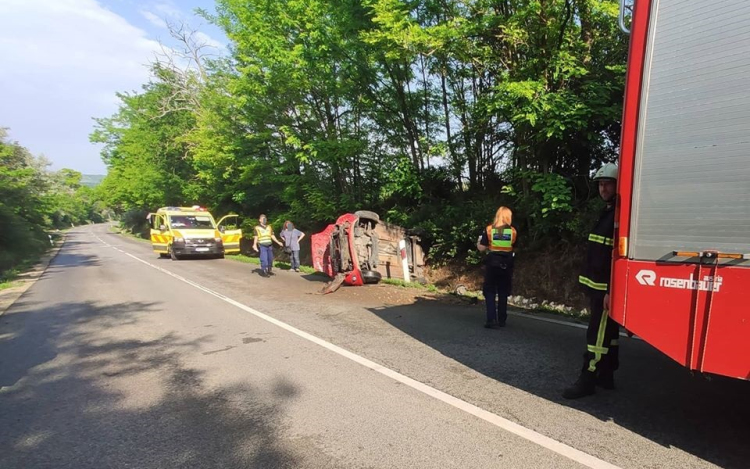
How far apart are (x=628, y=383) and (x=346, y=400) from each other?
8.40 feet

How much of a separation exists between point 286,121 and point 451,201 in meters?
7.62

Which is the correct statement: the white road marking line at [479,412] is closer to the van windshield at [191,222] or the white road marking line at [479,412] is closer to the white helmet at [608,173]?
the white helmet at [608,173]

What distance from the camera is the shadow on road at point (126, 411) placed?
3.03 meters

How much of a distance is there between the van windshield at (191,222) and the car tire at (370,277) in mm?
12440

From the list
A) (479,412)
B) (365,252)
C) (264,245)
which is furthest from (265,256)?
(479,412)

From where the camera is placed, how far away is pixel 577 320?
256 inches

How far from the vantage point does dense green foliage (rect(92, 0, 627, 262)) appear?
826cm

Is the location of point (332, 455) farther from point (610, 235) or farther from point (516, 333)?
point (516, 333)

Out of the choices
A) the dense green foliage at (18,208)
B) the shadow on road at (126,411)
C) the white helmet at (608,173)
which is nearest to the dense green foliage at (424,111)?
the white helmet at (608,173)

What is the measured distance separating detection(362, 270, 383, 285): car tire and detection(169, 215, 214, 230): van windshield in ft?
40.8

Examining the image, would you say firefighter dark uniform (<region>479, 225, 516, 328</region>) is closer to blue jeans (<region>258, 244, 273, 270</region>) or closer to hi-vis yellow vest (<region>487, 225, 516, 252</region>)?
hi-vis yellow vest (<region>487, 225, 516, 252</region>)

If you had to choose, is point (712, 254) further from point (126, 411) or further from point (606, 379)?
point (126, 411)

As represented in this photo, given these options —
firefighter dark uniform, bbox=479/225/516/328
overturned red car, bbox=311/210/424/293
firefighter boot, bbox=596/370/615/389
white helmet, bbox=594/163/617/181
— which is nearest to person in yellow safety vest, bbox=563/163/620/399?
Result: white helmet, bbox=594/163/617/181

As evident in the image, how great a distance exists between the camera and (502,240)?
6055mm
